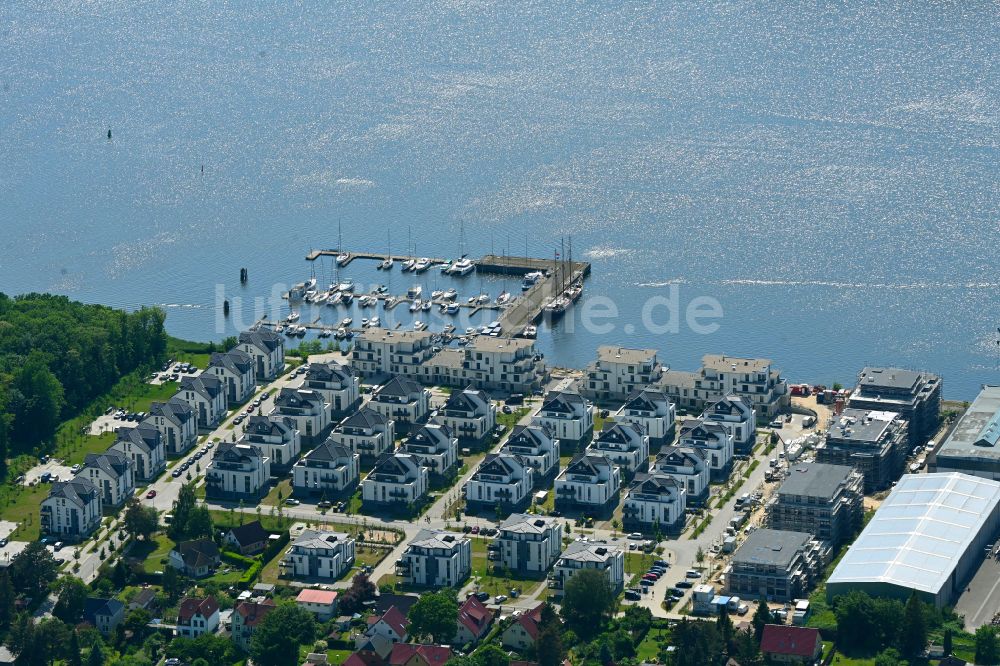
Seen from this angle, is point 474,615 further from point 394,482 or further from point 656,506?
point 394,482

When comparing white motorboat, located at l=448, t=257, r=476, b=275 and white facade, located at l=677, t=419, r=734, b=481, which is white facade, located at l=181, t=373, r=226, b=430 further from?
white motorboat, located at l=448, t=257, r=476, b=275

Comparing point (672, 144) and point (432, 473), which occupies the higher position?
point (672, 144)

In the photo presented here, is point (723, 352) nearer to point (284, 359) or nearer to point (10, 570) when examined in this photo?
point (284, 359)

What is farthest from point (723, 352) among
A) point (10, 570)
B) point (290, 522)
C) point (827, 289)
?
point (10, 570)

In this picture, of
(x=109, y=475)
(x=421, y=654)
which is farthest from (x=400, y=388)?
(x=421, y=654)

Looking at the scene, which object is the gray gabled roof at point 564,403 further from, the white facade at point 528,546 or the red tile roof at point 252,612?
the red tile roof at point 252,612
